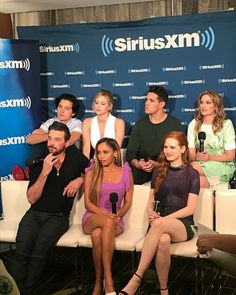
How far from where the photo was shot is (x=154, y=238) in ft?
13.2

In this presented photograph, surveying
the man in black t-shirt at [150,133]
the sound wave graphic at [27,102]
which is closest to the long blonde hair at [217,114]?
the man in black t-shirt at [150,133]

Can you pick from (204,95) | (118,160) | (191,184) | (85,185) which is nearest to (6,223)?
(85,185)

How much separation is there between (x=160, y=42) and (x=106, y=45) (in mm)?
675

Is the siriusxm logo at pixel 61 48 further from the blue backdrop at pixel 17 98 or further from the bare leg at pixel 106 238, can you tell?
the bare leg at pixel 106 238

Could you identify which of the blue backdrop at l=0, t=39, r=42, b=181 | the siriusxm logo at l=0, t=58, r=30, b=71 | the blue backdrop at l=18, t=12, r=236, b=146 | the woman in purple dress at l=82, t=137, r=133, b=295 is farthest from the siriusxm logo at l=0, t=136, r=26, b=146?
the woman in purple dress at l=82, t=137, r=133, b=295

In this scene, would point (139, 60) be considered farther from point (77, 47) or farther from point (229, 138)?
point (229, 138)

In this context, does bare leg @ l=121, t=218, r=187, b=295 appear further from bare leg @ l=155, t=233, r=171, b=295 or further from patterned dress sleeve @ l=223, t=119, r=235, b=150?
patterned dress sleeve @ l=223, t=119, r=235, b=150

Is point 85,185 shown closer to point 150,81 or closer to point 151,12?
point 150,81

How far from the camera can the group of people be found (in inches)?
161

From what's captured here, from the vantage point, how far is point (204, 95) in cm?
524

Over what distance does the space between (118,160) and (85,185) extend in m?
0.37

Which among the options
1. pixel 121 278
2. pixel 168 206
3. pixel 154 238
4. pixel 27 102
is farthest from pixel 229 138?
pixel 27 102

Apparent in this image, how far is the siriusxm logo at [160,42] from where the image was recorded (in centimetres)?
574

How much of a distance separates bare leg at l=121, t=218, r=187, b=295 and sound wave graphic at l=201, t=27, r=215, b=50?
2432mm
